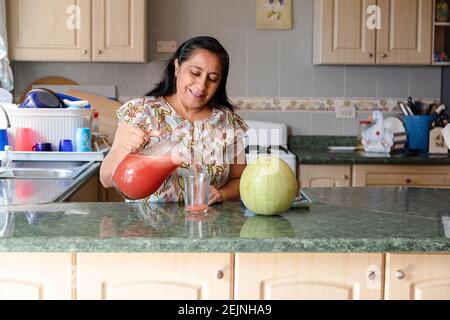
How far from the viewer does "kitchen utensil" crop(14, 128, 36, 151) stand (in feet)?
10.5

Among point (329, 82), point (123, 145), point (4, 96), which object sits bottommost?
point (123, 145)

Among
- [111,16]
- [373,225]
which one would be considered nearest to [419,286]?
[373,225]

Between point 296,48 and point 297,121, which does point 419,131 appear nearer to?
point 297,121

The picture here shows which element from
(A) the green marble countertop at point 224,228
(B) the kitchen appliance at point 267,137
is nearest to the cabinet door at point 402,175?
(B) the kitchen appliance at point 267,137

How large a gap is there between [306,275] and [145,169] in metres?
0.45

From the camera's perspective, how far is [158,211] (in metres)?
1.66

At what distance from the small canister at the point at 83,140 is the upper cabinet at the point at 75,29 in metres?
0.74

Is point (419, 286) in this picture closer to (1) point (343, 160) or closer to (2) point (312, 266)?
(2) point (312, 266)

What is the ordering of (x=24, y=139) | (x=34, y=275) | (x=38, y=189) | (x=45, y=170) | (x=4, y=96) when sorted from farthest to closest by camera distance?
1. (x=4, y=96)
2. (x=24, y=139)
3. (x=45, y=170)
4. (x=38, y=189)
5. (x=34, y=275)

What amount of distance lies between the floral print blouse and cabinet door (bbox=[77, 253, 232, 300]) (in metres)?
0.58

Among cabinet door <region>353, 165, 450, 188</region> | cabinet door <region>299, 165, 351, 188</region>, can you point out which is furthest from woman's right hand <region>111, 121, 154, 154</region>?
cabinet door <region>353, 165, 450, 188</region>

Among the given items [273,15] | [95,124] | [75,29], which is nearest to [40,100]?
[95,124]

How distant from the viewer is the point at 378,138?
12.8 feet
